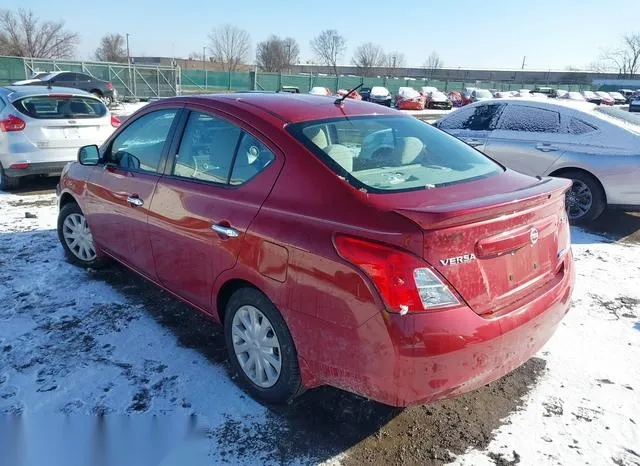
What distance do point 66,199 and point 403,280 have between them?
3973mm

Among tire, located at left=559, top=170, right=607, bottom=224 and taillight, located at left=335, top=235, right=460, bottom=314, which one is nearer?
taillight, located at left=335, top=235, right=460, bottom=314

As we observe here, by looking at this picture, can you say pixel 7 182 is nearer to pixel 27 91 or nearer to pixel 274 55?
pixel 27 91

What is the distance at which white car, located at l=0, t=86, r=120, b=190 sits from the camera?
736cm

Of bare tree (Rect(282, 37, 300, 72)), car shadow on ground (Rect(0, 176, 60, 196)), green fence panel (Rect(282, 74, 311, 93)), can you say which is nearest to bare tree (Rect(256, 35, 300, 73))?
bare tree (Rect(282, 37, 300, 72))

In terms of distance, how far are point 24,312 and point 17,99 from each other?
5.00 m

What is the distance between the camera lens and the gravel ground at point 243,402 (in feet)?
8.42

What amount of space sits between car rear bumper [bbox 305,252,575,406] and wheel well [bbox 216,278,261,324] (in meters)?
0.75

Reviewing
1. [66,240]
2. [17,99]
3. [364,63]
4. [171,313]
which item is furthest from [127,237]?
[364,63]

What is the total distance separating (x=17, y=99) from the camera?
7523 millimetres

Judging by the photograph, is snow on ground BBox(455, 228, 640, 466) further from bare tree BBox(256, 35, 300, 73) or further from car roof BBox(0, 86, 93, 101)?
bare tree BBox(256, 35, 300, 73)

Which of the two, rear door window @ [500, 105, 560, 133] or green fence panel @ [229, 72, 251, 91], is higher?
green fence panel @ [229, 72, 251, 91]

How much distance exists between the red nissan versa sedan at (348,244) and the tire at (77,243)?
3.75ft

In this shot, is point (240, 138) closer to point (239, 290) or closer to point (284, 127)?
point (284, 127)

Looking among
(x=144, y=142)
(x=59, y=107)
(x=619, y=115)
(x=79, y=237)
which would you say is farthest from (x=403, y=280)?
(x=59, y=107)
